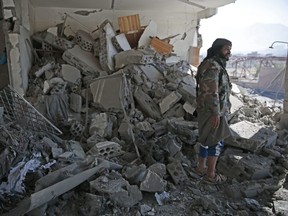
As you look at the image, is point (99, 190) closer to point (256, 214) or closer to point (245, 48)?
point (256, 214)

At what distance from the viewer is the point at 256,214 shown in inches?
112

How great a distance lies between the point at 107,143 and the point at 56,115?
1.61m

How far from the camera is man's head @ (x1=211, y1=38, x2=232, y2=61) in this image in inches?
126

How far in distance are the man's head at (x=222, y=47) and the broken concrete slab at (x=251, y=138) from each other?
149 cm

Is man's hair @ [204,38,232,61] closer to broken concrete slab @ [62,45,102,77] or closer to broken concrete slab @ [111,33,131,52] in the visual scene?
broken concrete slab @ [62,45,102,77]

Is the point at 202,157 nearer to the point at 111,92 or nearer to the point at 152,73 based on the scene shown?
the point at 111,92

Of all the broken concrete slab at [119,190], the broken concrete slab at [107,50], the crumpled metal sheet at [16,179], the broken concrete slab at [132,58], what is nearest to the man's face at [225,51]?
the broken concrete slab at [119,190]

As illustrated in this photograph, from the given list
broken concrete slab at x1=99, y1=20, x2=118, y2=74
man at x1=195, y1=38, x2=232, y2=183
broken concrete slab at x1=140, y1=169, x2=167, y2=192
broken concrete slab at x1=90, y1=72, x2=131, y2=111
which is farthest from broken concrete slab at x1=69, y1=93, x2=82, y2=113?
man at x1=195, y1=38, x2=232, y2=183

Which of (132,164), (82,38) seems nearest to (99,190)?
(132,164)

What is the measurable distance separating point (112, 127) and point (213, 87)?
2301 millimetres

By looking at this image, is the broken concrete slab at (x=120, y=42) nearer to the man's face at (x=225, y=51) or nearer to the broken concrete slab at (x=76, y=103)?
the broken concrete slab at (x=76, y=103)

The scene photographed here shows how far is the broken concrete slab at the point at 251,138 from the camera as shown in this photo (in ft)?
13.4

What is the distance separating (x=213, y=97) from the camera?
3.14 metres

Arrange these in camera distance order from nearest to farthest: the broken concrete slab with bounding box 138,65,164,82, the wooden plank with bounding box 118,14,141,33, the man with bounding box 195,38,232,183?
the man with bounding box 195,38,232,183 → the broken concrete slab with bounding box 138,65,164,82 → the wooden plank with bounding box 118,14,141,33
